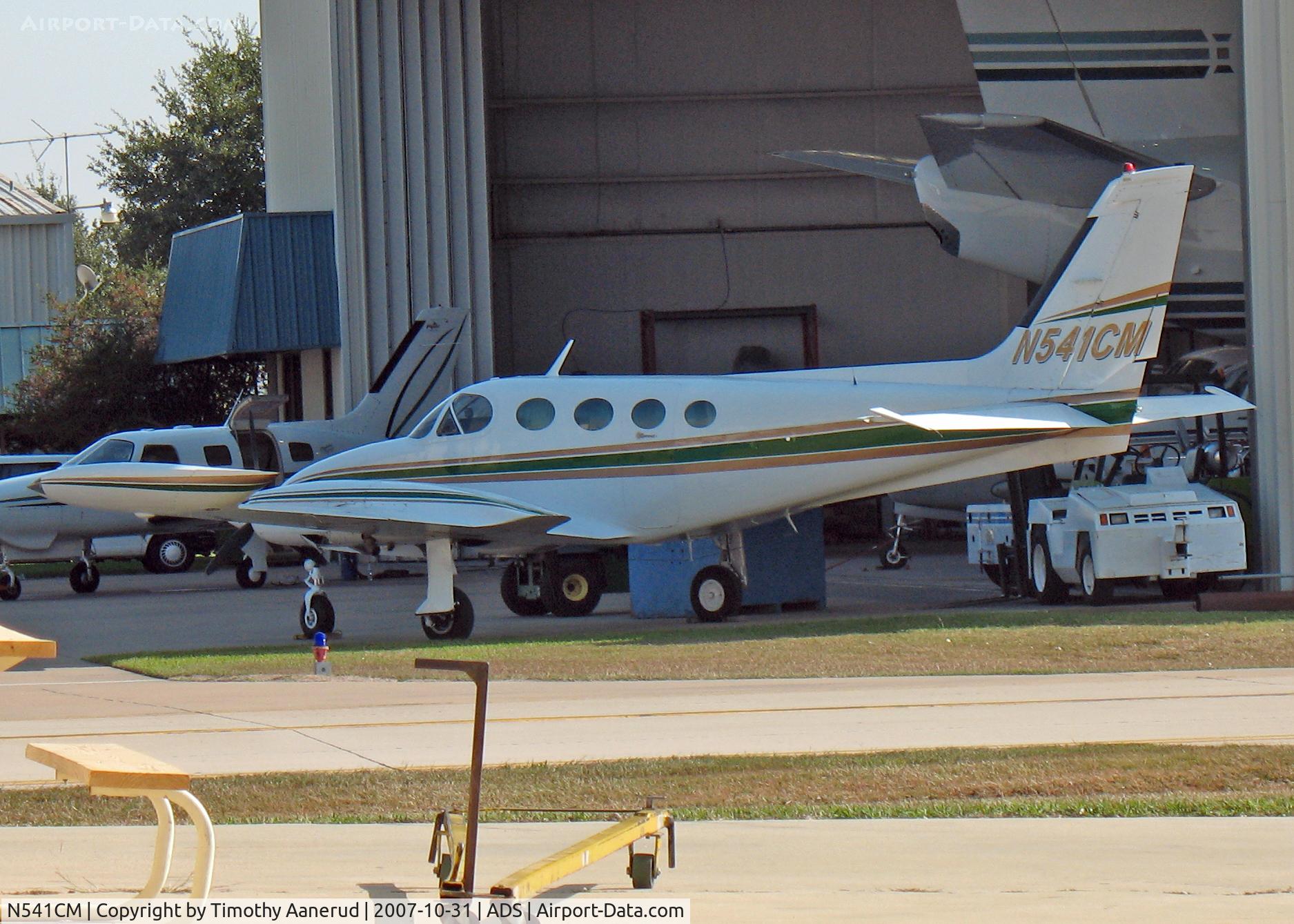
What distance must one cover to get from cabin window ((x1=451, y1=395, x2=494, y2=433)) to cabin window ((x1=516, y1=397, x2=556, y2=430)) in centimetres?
35

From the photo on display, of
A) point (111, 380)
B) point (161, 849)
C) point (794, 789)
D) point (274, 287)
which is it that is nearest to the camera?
point (161, 849)

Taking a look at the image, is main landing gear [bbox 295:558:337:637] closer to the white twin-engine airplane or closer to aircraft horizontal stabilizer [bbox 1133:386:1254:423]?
the white twin-engine airplane

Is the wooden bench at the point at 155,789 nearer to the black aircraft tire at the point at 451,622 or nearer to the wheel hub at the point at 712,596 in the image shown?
the black aircraft tire at the point at 451,622

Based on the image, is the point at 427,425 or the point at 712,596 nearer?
the point at 427,425

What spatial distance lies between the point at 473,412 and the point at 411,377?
29.0ft

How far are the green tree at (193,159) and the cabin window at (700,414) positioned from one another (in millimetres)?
50838

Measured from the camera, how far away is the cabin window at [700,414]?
17.5 m

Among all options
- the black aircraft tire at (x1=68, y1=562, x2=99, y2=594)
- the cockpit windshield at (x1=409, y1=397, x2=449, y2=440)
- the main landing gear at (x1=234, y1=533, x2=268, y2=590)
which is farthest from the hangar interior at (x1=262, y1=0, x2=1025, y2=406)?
the cockpit windshield at (x1=409, y1=397, x2=449, y2=440)

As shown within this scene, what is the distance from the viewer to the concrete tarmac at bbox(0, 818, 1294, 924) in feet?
17.7

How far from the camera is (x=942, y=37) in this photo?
3738 centimetres

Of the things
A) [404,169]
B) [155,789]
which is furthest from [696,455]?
[404,169]

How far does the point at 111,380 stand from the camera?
3806 centimetres

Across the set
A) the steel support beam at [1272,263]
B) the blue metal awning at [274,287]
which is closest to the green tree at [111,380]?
the blue metal awning at [274,287]

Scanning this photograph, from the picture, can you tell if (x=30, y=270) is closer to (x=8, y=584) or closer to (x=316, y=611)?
(x=8, y=584)
